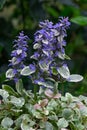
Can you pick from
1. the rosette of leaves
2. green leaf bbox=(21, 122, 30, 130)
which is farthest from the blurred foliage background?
green leaf bbox=(21, 122, 30, 130)

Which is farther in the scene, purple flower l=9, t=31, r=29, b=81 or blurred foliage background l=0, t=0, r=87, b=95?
blurred foliage background l=0, t=0, r=87, b=95

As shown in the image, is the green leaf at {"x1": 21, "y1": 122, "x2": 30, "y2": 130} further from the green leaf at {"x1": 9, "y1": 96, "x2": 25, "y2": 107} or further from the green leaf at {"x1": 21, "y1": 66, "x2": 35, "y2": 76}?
the green leaf at {"x1": 21, "y1": 66, "x2": 35, "y2": 76}

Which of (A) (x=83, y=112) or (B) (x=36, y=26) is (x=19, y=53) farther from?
(B) (x=36, y=26)

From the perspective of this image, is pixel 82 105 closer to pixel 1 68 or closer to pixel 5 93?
pixel 5 93

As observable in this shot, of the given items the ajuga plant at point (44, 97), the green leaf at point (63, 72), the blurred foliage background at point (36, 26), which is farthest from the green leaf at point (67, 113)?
the blurred foliage background at point (36, 26)

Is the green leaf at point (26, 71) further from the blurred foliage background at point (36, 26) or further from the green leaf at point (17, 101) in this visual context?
the blurred foliage background at point (36, 26)

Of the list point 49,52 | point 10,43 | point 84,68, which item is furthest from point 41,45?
point 84,68

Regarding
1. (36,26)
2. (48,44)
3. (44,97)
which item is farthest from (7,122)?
(36,26)
